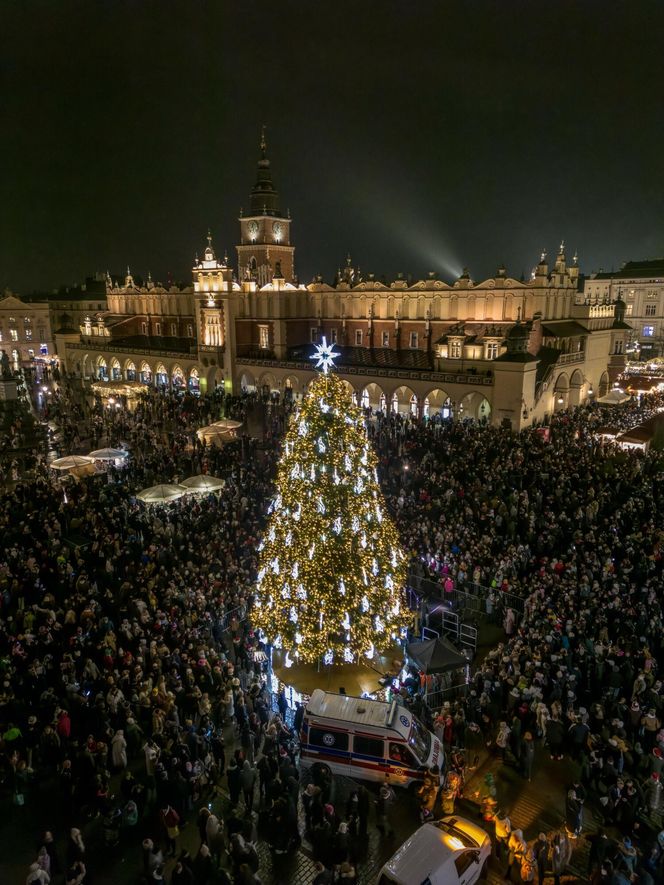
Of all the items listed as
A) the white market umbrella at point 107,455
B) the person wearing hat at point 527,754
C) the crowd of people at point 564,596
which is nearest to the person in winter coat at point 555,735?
the crowd of people at point 564,596

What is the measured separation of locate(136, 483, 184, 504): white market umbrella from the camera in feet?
63.1

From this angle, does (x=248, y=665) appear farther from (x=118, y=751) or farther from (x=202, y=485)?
(x=202, y=485)

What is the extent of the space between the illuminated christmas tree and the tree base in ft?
2.34

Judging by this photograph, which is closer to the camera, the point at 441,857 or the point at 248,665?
the point at 441,857

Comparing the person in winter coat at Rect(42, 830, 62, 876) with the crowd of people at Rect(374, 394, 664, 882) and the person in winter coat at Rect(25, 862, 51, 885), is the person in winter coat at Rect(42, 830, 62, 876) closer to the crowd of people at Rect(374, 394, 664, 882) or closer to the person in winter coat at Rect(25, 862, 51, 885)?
the person in winter coat at Rect(25, 862, 51, 885)

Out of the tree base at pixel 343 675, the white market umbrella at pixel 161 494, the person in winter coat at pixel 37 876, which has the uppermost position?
the white market umbrella at pixel 161 494

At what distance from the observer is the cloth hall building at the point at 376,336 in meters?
35.0

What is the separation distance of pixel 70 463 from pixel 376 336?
96.1 feet

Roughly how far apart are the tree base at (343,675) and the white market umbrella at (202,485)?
8361 mm

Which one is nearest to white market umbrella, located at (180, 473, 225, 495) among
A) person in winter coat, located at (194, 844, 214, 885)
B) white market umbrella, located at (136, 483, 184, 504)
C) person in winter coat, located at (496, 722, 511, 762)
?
white market umbrella, located at (136, 483, 184, 504)

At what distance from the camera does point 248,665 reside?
12.3 m

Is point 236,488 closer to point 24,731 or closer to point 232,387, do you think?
point 24,731

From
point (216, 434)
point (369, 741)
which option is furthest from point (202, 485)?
point (369, 741)

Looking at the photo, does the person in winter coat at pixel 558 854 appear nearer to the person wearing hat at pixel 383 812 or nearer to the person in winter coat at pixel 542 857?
the person in winter coat at pixel 542 857
